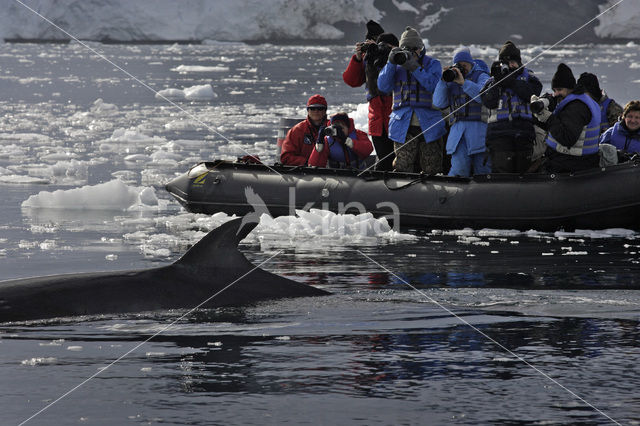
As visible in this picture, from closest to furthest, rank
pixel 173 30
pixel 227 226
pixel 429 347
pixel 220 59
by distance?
1. pixel 429 347
2. pixel 227 226
3. pixel 220 59
4. pixel 173 30

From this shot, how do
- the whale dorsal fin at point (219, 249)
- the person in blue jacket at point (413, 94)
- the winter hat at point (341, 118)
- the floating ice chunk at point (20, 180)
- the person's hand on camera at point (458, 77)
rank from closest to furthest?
1. the whale dorsal fin at point (219, 249)
2. the person's hand on camera at point (458, 77)
3. the person in blue jacket at point (413, 94)
4. the winter hat at point (341, 118)
5. the floating ice chunk at point (20, 180)

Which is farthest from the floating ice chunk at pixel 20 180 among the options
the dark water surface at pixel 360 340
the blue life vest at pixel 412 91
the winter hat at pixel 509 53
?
the winter hat at pixel 509 53

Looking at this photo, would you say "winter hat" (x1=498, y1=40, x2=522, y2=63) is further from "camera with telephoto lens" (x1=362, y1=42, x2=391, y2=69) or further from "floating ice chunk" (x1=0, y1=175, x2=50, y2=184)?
"floating ice chunk" (x1=0, y1=175, x2=50, y2=184)

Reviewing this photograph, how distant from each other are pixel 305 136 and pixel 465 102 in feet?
8.31

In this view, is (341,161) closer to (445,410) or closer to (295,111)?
(445,410)

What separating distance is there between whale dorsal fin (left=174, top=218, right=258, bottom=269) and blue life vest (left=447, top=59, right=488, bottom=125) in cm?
548

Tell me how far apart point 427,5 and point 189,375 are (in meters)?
139

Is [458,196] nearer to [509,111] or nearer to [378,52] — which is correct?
[509,111]

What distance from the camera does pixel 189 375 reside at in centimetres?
673

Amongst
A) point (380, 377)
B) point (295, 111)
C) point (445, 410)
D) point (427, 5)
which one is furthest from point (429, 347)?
point (427, 5)

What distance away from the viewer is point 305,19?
119 meters

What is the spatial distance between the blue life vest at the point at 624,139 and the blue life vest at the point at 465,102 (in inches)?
72.1

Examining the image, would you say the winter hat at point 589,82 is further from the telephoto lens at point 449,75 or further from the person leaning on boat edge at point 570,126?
the telephoto lens at point 449,75

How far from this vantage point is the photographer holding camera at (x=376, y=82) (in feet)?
45.7
